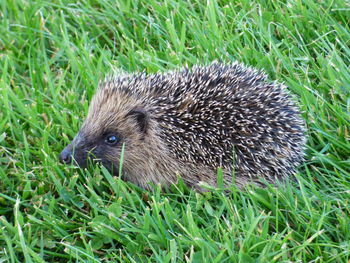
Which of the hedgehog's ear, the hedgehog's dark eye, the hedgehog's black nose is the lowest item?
the hedgehog's black nose

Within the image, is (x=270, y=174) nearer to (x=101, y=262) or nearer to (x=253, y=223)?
(x=253, y=223)

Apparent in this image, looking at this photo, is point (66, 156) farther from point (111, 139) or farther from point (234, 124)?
point (234, 124)

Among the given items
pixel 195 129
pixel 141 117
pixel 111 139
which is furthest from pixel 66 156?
pixel 195 129

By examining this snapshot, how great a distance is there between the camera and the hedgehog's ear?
4859mm

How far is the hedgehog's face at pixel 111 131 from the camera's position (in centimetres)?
488

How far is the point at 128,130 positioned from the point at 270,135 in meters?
1.17

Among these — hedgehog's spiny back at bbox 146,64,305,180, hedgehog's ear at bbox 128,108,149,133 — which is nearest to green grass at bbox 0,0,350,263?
hedgehog's spiny back at bbox 146,64,305,180

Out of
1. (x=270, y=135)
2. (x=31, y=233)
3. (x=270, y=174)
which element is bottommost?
(x=31, y=233)

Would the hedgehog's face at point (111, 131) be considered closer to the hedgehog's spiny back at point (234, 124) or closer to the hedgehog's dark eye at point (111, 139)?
the hedgehog's dark eye at point (111, 139)

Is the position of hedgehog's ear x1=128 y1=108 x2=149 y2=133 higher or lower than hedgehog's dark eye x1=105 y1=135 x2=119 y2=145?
higher

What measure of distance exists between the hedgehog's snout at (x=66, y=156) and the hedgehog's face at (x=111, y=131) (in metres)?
0.05

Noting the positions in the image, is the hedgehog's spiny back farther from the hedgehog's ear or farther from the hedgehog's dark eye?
the hedgehog's dark eye

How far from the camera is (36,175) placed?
16.0ft

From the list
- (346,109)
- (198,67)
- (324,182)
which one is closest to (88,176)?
(198,67)
